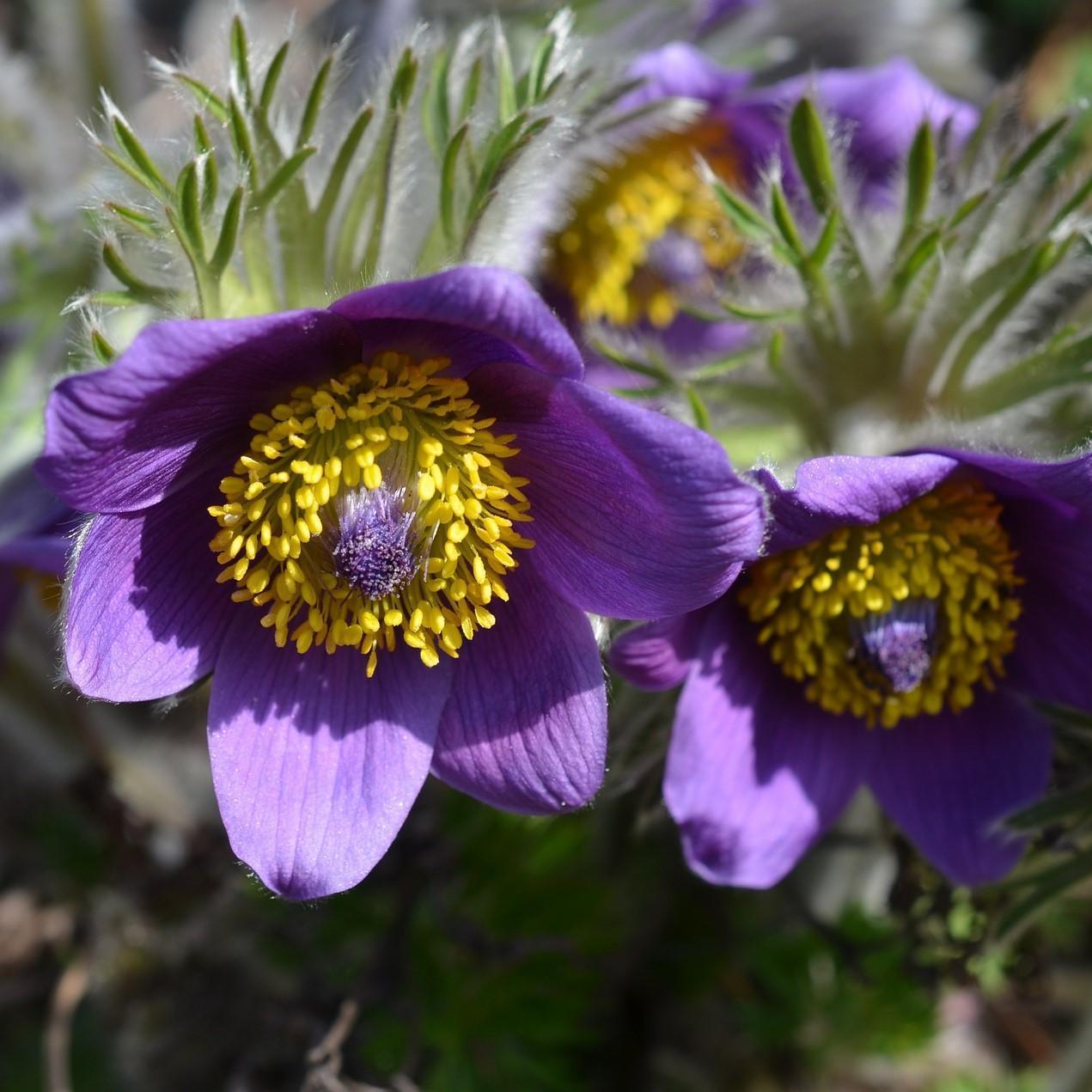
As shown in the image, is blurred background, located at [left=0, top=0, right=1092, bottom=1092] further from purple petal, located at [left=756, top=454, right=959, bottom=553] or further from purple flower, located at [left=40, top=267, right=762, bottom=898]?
purple petal, located at [left=756, top=454, right=959, bottom=553]

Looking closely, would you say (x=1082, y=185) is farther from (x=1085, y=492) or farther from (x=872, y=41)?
(x=872, y=41)

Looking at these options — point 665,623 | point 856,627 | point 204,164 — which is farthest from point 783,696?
point 204,164

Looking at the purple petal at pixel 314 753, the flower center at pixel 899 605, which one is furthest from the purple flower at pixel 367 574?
the flower center at pixel 899 605

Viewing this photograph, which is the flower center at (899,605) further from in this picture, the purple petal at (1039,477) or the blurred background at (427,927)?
the blurred background at (427,927)

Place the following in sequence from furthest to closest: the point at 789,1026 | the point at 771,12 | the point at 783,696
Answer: the point at 771,12
the point at 789,1026
the point at 783,696

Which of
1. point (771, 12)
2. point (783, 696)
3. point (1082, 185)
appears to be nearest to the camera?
point (1082, 185)

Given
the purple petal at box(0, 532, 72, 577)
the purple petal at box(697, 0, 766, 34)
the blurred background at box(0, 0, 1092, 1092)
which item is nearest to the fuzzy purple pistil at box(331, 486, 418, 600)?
the purple petal at box(0, 532, 72, 577)
